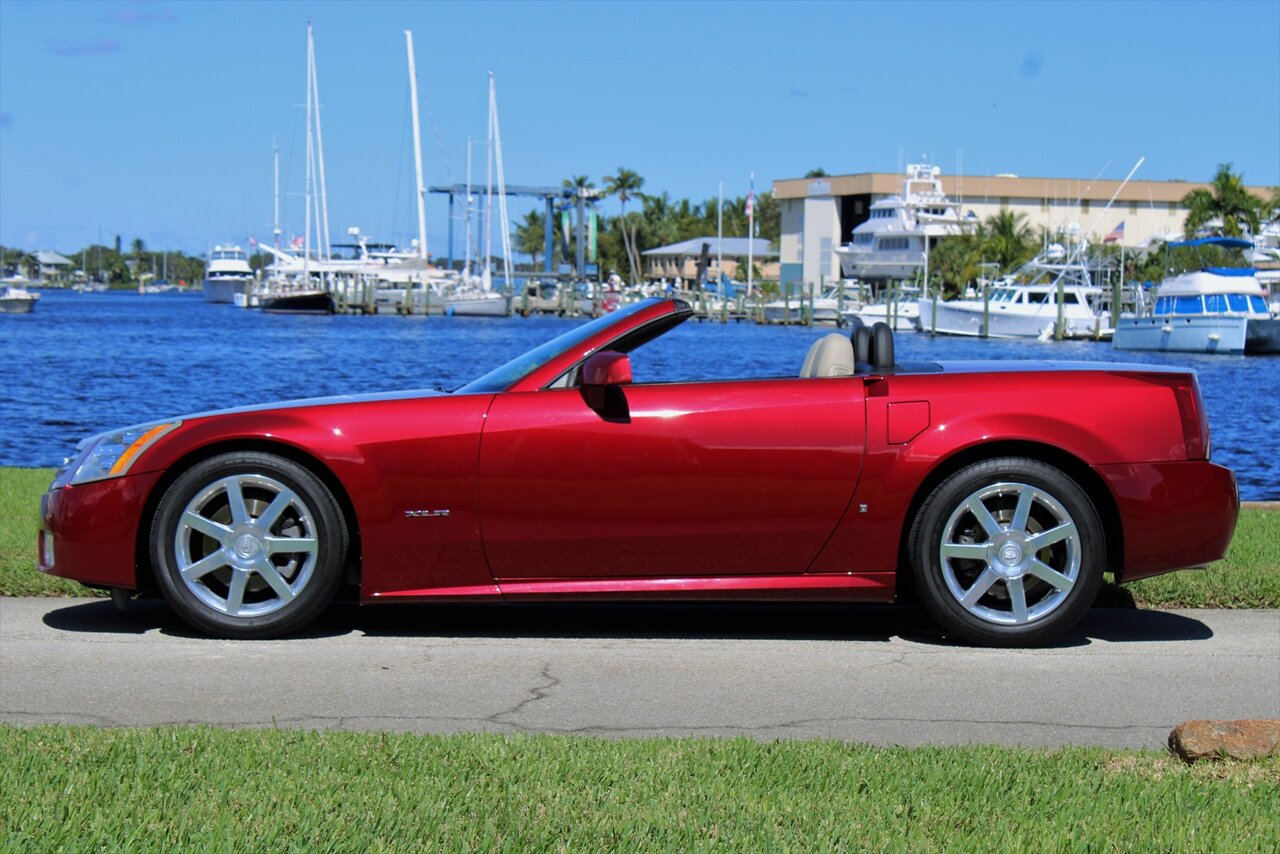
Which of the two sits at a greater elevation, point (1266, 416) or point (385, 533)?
point (385, 533)

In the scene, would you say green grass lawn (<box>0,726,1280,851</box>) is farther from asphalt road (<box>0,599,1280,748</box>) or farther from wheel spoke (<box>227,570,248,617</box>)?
wheel spoke (<box>227,570,248,617</box>)

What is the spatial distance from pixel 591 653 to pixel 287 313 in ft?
292

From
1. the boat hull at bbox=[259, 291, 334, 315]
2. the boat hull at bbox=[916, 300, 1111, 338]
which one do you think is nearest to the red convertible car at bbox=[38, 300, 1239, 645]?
the boat hull at bbox=[916, 300, 1111, 338]

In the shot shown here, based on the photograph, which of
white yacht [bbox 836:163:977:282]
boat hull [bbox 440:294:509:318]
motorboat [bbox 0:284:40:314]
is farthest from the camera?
motorboat [bbox 0:284:40:314]

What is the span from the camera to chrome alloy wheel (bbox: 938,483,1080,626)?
229 inches

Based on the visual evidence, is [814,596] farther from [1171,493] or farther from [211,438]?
[211,438]

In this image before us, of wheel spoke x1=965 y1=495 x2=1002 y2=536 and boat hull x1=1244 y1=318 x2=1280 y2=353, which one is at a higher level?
wheel spoke x1=965 y1=495 x2=1002 y2=536

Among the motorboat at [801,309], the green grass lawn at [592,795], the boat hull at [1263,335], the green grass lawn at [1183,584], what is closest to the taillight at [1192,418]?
the green grass lawn at [1183,584]

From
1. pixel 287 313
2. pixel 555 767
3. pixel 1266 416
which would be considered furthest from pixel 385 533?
pixel 287 313

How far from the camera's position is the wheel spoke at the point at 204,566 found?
583 cm

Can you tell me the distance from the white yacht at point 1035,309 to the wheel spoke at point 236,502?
6102 cm

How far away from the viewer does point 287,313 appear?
301 ft

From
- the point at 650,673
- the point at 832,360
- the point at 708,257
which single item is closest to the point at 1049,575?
the point at 832,360

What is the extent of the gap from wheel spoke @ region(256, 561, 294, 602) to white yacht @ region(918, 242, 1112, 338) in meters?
61.0
